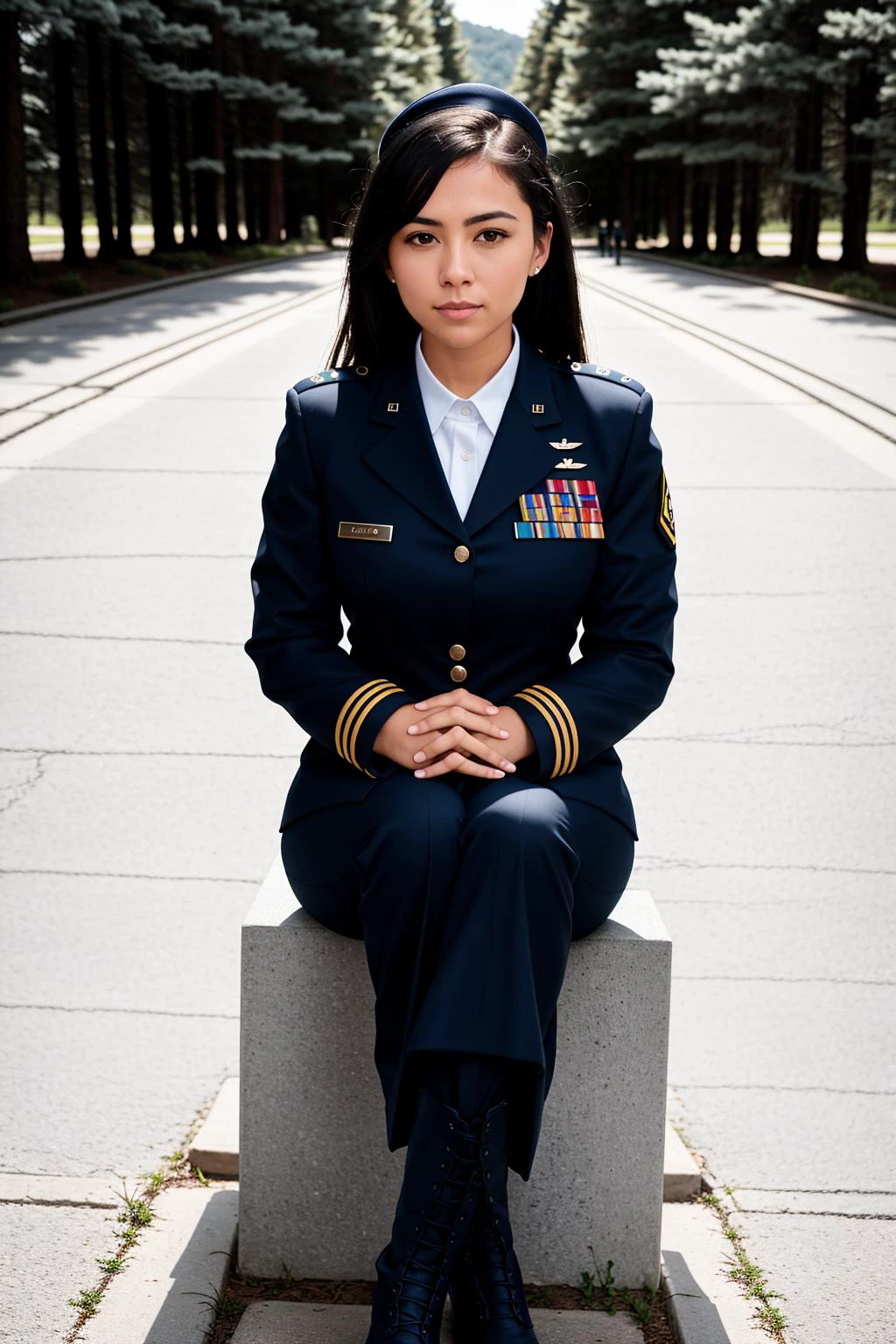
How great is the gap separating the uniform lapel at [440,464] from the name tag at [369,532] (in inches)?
2.8

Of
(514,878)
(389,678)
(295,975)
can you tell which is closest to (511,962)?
(514,878)

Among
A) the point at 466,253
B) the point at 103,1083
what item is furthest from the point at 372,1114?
the point at 466,253

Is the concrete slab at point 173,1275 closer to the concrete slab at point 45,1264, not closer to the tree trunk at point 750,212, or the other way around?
the concrete slab at point 45,1264

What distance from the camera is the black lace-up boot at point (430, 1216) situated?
221 centimetres

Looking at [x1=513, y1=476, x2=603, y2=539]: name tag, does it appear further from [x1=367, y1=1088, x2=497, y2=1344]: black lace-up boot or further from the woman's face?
[x1=367, y1=1088, x2=497, y2=1344]: black lace-up boot

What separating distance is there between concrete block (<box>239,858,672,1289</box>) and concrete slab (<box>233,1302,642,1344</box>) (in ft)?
0.34

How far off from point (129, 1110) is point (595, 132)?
1992 inches

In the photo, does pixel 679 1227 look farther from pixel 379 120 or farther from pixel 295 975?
pixel 379 120

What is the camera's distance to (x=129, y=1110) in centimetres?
321

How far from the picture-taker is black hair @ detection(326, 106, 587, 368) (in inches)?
100

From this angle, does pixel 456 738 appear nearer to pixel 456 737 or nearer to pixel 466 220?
pixel 456 737

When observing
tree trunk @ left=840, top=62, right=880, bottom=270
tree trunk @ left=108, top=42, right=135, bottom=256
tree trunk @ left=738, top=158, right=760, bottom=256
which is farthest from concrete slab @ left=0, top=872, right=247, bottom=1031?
tree trunk @ left=738, top=158, right=760, bottom=256

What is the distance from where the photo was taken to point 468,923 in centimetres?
224

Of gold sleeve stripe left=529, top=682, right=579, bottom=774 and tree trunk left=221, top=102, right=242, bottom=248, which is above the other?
tree trunk left=221, top=102, right=242, bottom=248
